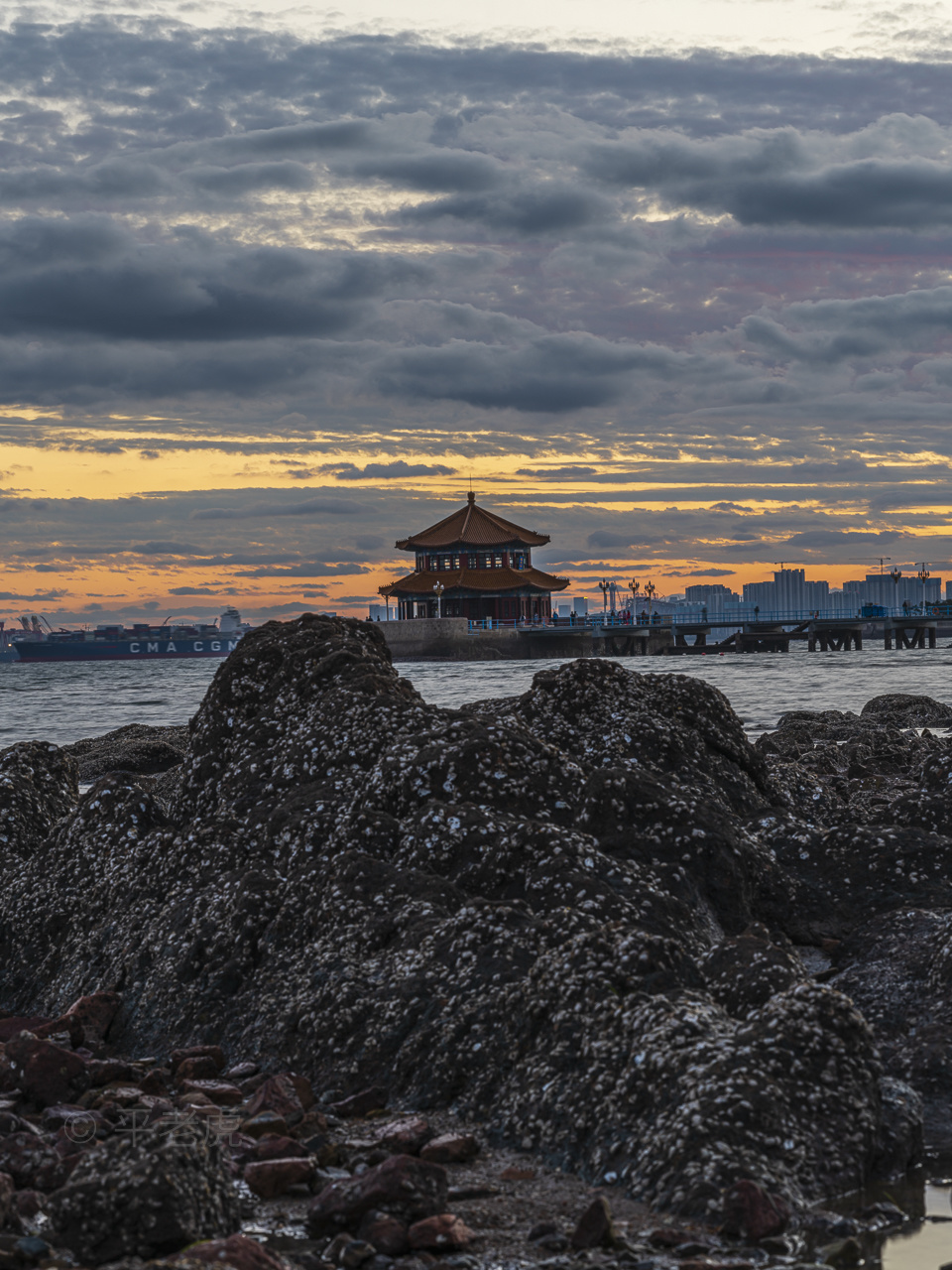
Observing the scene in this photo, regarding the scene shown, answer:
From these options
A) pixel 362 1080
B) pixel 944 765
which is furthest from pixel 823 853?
pixel 362 1080

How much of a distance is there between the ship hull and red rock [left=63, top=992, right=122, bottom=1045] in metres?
152

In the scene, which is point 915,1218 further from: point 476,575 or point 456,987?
point 476,575

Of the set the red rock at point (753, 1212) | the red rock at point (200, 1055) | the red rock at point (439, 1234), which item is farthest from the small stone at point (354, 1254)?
the red rock at point (200, 1055)

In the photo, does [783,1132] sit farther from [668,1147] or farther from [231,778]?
[231,778]

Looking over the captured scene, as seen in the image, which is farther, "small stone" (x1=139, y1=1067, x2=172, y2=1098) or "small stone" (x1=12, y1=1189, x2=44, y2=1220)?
"small stone" (x1=139, y1=1067, x2=172, y2=1098)

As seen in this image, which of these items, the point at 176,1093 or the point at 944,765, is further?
the point at 944,765

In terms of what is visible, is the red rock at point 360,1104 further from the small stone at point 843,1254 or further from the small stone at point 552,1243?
the small stone at point 843,1254

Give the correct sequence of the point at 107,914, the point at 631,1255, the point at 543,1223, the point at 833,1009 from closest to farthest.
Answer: the point at 631,1255 < the point at 543,1223 < the point at 833,1009 < the point at 107,914

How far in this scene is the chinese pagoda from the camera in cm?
10356

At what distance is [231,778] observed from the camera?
7445mm

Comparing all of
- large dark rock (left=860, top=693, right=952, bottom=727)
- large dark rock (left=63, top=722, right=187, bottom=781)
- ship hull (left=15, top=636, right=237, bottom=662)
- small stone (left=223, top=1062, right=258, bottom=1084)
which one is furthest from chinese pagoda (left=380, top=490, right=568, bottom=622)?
small stone (left=223, top=1062, right=258, bottom=1084)

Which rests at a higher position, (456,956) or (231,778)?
(231,778)

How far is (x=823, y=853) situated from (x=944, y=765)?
1482 mm

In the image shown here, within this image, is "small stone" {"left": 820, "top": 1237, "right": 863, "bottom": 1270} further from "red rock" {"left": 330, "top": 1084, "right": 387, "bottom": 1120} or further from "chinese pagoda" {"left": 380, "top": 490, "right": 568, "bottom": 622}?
"chinese pagoda" {"left": 380, "top": 490, "right": 568, "bottom": 622}
